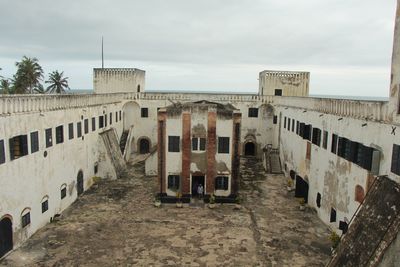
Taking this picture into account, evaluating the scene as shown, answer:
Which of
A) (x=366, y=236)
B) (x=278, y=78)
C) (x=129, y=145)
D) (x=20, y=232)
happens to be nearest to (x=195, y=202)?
(x=20, y=232)

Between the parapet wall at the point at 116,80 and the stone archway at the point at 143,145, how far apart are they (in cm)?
590

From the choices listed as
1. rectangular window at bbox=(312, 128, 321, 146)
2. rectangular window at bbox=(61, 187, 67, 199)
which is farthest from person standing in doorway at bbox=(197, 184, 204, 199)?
rectangular window at bbox=(61, 187, 67, 199)

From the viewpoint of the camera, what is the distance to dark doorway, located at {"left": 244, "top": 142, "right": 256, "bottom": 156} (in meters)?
40.0

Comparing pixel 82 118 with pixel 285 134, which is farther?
pixel 285 134

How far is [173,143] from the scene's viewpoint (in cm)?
2398

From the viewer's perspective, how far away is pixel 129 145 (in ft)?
124

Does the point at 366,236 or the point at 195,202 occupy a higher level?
the point at 366,236

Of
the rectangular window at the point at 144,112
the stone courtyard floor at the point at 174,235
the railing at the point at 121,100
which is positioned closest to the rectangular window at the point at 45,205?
the stone courtyard floor at the point at 174,235

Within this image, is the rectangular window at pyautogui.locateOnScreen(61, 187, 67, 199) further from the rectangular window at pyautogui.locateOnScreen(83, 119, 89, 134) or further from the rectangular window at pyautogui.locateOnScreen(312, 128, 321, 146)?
the rectangular window at pyautogui.locateOnScreen(312, 128, 321, 146)

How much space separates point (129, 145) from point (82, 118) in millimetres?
12337

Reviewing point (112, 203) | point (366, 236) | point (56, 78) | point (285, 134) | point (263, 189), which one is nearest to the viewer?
point (366, 236)

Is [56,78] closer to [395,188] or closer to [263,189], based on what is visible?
[263,189]

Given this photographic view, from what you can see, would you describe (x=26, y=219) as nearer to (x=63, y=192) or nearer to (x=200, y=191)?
(x=63, y=192)

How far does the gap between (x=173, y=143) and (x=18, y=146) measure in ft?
33.0
